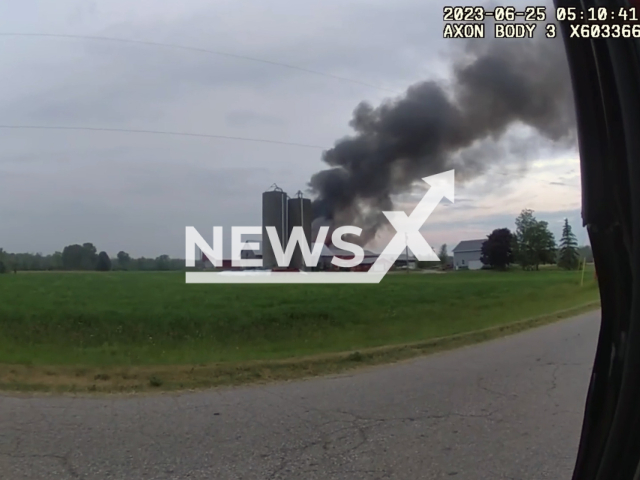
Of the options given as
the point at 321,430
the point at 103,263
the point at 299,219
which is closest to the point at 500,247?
the point at 299,219

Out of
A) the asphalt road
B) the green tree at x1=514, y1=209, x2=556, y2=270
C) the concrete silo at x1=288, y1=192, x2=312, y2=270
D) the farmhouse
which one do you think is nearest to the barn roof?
the farmhouse

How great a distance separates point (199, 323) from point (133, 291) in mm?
4310

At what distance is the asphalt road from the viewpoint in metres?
3.84

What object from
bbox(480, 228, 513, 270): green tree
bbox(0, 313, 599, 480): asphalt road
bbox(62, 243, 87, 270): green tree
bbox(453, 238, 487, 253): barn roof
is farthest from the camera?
bbox(62, 243, 87, 270): green tree

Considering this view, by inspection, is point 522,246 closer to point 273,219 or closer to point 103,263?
point 273,219

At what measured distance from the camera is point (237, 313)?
40.8ft

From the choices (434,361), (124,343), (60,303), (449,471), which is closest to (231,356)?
(124,343)

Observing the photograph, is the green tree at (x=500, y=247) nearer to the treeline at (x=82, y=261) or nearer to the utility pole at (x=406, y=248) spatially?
the utility pole at (x=406, y=248)

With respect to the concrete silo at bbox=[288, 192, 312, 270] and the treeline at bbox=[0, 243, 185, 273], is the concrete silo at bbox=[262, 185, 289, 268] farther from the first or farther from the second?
the treeline at bbox=[0, 243, 185, 273]

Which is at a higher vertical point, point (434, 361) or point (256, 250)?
point (256, 250)

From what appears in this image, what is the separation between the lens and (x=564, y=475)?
11.9 ft

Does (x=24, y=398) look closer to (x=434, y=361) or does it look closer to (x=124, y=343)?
(x=124, y=343)

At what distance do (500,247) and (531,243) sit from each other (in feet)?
2.47

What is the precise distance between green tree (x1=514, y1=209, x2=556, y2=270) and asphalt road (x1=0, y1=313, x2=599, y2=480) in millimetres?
3604
